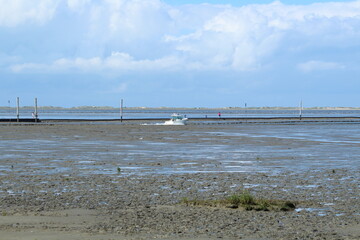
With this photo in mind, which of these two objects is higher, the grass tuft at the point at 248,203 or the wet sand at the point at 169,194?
the grass tuft at the point at 248,203

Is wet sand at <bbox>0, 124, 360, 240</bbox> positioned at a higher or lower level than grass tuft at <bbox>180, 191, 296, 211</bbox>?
lower

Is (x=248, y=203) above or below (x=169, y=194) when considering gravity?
above

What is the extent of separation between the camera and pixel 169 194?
16.4m

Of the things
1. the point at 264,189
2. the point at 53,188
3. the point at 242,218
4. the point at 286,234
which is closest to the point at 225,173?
the point at 264,189

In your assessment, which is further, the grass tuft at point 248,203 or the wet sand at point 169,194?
the grass tuft at point 248,203

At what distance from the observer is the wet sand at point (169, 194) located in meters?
11.5

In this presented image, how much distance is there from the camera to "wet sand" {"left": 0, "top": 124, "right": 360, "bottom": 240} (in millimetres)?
11477

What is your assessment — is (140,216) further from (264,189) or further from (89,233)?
(264,189)

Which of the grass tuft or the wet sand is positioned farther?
the grass tuft

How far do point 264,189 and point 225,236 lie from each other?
6.76 meters

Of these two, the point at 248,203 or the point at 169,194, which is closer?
the point at 248,203

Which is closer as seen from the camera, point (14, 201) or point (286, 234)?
point (286, 234)

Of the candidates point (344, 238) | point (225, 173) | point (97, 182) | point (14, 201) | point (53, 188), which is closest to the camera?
point (344, 238)

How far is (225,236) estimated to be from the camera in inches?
431
